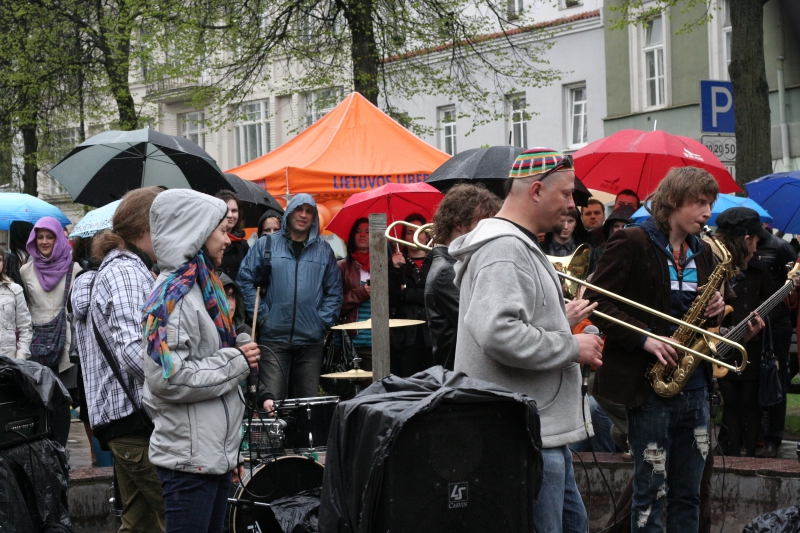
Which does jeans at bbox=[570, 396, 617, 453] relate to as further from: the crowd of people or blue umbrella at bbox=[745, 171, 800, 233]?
blue umbrella at bbox=[745, 171, 800, 233]

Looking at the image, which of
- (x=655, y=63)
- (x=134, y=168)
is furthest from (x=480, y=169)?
(x=655, y=63)

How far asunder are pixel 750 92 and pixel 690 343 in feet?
30.9

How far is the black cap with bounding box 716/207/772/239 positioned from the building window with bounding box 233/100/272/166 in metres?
30.2

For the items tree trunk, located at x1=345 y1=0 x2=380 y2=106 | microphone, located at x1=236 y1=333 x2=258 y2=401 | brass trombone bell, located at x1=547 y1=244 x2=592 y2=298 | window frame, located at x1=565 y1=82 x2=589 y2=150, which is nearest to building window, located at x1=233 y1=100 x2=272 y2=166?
window frame, located at x1=565 y1=82 x2=589 y2=150

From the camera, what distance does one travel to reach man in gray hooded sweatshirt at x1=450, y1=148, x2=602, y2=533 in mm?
3721

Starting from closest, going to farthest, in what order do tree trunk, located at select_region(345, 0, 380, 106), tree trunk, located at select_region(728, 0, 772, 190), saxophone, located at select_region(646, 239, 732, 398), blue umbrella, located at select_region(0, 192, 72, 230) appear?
saxophone, located at select_region(646, 239, 732, 398)
blue umbrella, located at select_region(0, 192, 72, 230)
tree trunk, located at select_region(728, 0, 772, 190)
tree trunk, located at select_region(345, 0, 380, 106)

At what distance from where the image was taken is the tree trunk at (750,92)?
527 inches

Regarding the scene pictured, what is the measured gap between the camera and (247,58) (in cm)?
1830

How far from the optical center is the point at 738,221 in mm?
8047

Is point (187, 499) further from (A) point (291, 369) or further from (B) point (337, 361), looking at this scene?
(B) point (337, 361)

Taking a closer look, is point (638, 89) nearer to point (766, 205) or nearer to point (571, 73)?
point (571, 73)

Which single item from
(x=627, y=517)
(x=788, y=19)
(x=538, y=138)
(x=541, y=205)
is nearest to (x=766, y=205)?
(x=627, y=517)

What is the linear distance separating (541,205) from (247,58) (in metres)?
15.1

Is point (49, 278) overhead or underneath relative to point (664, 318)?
overhead
